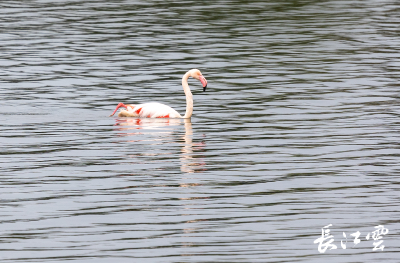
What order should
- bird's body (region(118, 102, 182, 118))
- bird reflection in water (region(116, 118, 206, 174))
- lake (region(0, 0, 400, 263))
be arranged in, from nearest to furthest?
lake (region(0, 0, 400, 263)) < bird reflection in water (region(116, 118, 206, 174)) < bird's body (region(118, 102, 182, 118))

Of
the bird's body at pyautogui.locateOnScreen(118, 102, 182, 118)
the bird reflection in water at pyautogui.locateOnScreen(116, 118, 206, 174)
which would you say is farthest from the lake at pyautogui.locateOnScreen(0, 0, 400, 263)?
the bird's body at pyautogui.locateOnScreen(118, 102, 182, 118)

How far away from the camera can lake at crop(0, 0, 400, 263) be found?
10.3 meters

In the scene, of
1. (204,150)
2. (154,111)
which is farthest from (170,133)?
(204,150)

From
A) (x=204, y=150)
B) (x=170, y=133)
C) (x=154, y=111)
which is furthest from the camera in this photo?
(x=154, y=111)

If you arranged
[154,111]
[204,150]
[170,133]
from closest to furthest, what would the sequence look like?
1. [204,150]
2. [170,133]
3. [154,111]

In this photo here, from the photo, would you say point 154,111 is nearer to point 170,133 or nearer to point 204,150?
point 170,133

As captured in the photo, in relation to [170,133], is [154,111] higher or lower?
higher

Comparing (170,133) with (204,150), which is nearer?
(204,150)

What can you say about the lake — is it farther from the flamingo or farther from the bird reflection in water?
the flamingo

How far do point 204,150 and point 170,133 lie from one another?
85.6 inches

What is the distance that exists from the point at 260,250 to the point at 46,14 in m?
36.3

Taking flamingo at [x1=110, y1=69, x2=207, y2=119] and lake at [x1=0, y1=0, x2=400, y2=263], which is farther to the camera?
flamingo at [x1=110, y1=69, x2=207, y2=119]

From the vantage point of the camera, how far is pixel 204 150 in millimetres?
15703

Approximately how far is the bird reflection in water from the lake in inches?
1.5
